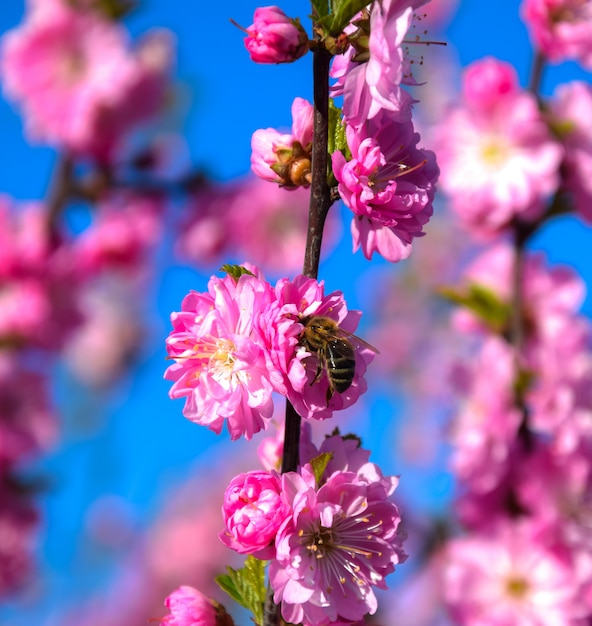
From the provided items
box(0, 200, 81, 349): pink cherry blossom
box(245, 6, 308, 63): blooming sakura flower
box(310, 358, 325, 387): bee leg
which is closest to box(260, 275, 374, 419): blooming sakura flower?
box(310, 358, 325, 387): bee leg

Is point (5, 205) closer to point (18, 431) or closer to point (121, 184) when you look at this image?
point (121, 184)

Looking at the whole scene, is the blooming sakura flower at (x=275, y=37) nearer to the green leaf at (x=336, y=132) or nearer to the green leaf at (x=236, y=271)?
the green leaf at (x=336, y=132)

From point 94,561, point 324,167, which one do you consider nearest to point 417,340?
point 94,561

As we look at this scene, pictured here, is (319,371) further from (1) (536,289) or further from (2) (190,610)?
(1) (536,289)

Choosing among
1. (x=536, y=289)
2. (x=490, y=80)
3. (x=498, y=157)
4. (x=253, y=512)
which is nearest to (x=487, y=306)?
(x=536, y=289)

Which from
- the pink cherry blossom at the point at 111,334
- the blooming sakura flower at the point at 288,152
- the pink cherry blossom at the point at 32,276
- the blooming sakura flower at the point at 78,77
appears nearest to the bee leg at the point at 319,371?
the blooming sakura flower at the point at 288,152

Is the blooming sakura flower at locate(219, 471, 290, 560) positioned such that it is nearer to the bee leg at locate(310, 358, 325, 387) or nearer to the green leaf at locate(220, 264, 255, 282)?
the bee leg at locate(310, 358, 325, 387)
